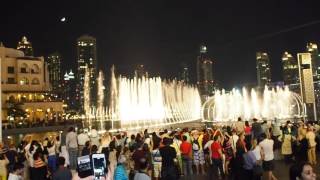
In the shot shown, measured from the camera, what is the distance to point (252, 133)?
18469 millimetres

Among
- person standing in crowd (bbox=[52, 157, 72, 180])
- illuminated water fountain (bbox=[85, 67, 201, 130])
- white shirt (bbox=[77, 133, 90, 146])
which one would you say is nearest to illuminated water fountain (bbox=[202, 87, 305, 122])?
illuminated water fountain (bbox=[85, 67, 201, 130])

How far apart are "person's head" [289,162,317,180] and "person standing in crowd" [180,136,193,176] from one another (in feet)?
31.4

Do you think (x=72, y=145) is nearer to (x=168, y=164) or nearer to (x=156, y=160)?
(x=156, y=160)

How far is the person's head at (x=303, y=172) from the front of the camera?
19.2 feet

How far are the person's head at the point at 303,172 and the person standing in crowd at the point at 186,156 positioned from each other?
9.57 meters

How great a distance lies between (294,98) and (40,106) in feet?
167

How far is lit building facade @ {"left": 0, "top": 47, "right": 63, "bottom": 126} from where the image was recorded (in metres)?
75.1

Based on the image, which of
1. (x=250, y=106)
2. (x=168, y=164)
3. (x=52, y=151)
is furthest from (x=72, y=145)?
(x=250, y=106)

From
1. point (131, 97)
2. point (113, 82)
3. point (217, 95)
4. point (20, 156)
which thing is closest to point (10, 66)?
point (113, 82)

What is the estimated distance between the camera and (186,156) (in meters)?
15.8

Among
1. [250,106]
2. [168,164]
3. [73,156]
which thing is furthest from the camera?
[250,106]

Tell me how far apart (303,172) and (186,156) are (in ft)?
32.9

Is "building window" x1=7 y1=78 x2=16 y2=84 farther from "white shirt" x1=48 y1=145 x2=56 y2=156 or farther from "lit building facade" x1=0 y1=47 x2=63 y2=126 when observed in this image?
"white shirt" x1=48 y1=145 x2=56 y2=156

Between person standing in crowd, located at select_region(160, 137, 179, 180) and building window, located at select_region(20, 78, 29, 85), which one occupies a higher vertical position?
building window, located at select_region(20, 78, 29, 85)
